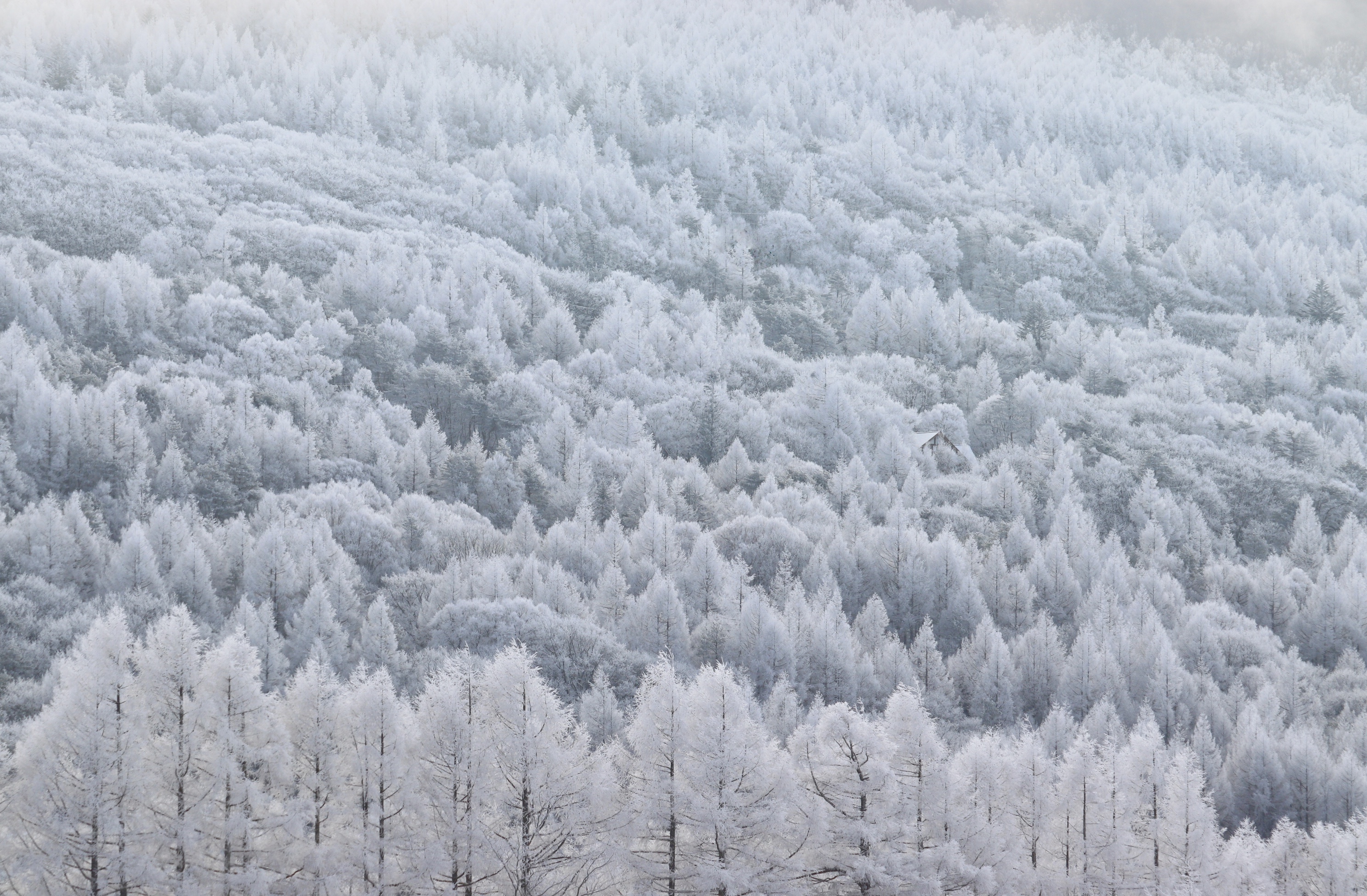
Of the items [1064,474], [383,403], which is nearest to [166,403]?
[383,403]

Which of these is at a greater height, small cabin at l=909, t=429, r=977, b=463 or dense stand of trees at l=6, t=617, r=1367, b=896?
small cabin at l=909, t=429, r=977, b=463

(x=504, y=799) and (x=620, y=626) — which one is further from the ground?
(x=620, y=626)

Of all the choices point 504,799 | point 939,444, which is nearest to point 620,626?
point 504,799

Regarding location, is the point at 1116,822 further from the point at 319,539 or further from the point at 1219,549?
the point at 1219,549

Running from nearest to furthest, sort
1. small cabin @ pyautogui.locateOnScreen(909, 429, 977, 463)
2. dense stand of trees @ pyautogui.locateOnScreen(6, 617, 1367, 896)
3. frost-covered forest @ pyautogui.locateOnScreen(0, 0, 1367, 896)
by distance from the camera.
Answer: dense stand of trees @ pyautogui.locateOnScreen(6, 617, 1367, 896)
frost-covered forest @ pyautogui.locateOnScreen(0, 0, 1367, 896)
small cabin @ pyautogui.locateOnScreen(909, 429, 977, 463)

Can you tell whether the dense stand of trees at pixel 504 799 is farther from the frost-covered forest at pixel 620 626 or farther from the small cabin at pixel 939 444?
the small cabin at pixel 939 444

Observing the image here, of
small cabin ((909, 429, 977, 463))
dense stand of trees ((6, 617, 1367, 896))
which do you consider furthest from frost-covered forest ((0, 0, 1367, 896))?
small cabin ((909, 429, 977, 463))

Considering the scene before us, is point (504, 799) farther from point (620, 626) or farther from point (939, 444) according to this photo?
point (939, 444)

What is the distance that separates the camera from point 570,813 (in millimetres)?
53875

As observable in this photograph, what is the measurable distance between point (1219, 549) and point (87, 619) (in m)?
120

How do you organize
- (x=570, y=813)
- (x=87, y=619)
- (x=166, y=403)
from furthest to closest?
(x=166, y=403)
(x=87, y=619)
(x=570, y=813)

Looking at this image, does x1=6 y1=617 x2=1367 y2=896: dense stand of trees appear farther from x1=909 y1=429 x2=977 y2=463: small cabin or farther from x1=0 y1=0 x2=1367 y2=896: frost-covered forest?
x1=909 y1=429 x2=977 y2=463: small cabin

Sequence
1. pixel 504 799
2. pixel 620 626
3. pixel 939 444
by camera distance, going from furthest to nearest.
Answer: pixel 939 444, pixel 620 626, pixel 504 799

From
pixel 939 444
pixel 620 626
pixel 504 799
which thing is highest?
pixel 939 444
